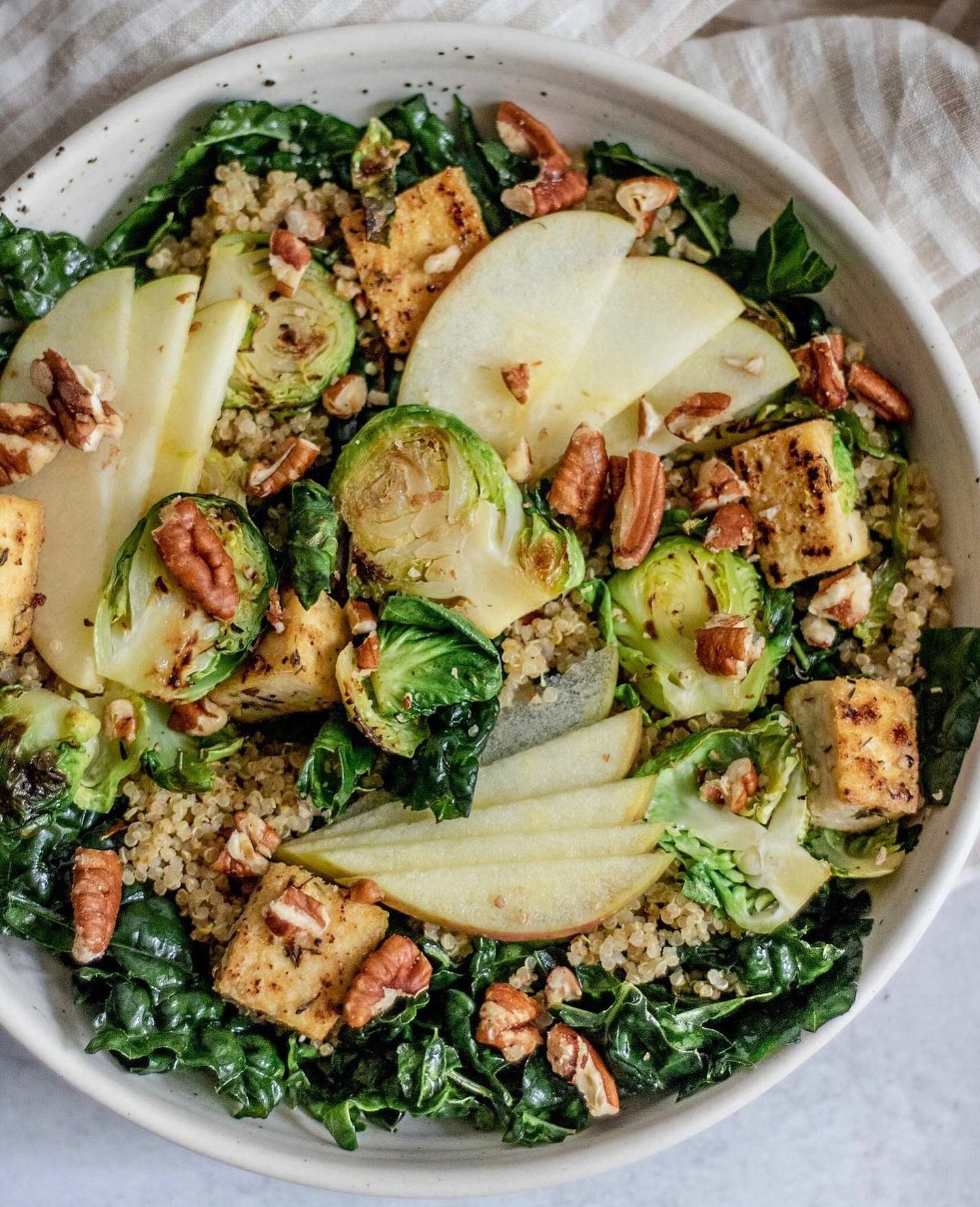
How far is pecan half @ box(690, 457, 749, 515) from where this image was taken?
3229mm

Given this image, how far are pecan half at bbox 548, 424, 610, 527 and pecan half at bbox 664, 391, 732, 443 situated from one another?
213mm

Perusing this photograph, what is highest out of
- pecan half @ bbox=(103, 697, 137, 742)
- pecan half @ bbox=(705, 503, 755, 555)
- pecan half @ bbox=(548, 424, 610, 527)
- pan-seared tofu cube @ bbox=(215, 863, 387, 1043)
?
pecan half @ bbox=(103, 697, 137, 742)

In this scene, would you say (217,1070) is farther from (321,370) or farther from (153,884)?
(321,370)

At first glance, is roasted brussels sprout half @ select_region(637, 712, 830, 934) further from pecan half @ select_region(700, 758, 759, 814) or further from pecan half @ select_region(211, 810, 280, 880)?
pecan half @ select_region(211, 810, 280, 880)

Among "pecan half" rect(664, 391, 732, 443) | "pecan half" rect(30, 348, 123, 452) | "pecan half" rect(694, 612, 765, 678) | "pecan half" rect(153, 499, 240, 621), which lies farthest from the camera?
"pecan half" rect(664, 391, 732, 443)

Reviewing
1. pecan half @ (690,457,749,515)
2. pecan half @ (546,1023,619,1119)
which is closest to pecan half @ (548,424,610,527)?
pecan half @ (690,457,749,515)

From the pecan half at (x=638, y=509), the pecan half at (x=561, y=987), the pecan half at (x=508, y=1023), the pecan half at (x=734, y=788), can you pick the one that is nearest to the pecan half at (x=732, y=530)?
the pecan half at (x=638, y=509)

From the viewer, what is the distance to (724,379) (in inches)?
129

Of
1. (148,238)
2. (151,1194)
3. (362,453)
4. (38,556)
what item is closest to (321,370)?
(362,453)

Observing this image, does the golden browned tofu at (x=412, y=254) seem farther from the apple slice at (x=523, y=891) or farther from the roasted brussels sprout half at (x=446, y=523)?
the apple slice at (x=523, y=891)

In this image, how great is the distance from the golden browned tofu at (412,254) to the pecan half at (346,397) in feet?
0.47

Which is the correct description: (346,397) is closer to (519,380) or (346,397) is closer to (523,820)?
(519,380)

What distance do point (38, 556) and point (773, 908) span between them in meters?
2.12

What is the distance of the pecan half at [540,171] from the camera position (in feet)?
10.7
